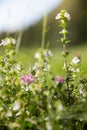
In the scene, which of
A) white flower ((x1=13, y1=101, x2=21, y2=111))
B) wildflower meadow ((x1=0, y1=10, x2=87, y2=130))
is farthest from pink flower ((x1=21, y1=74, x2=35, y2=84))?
white flower ((x1=13, y1=101, x2=21, y2=111))

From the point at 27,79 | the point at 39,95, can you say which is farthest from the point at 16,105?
the point at 27,79

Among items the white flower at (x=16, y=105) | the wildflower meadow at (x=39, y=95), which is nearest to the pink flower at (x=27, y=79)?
the wildflower meadow at (x=39, y=95)

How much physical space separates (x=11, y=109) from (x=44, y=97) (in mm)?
158

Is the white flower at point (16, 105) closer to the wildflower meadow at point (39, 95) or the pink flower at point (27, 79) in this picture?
the wildflower meadow at point (39, 95)

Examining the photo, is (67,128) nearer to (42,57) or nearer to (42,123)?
(42,123)

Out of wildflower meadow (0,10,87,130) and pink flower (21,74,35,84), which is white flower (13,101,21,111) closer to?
wildflower meadow (0,10,87,130)

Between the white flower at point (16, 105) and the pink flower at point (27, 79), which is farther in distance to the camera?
the pink flower at point (27, 79)

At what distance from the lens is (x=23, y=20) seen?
109 inches

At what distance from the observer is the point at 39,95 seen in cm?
206

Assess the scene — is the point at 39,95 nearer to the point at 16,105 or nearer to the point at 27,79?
the point at 16,105

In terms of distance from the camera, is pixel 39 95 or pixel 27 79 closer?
pixel 39 95

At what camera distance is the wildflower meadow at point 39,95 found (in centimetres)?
200

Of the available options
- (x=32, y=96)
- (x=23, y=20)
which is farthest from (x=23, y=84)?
(x=23, y=20)

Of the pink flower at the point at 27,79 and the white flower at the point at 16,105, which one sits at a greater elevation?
the pink flower at the point at 27,79
